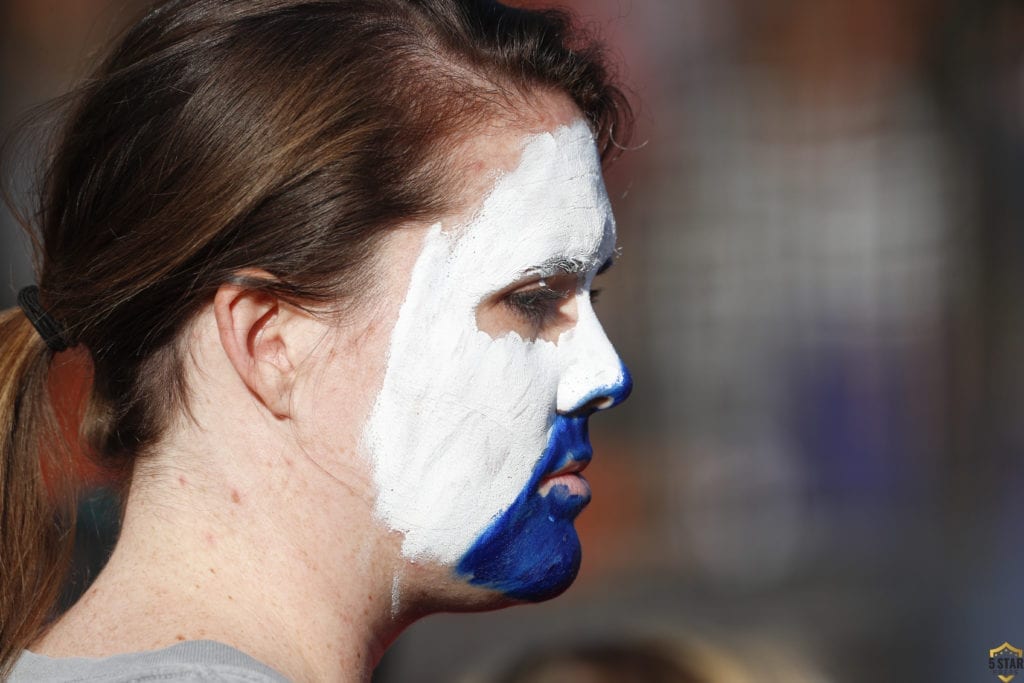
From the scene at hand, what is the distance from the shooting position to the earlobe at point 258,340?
1.36 metres

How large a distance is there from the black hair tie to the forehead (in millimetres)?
606

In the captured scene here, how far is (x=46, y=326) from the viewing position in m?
1.54

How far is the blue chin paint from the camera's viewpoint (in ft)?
4.80

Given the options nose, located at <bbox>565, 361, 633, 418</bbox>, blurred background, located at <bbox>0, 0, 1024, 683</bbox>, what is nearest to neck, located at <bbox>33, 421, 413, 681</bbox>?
nose, located at <bbox>565, 361, 633, 418</bbox>

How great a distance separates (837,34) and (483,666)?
353cm

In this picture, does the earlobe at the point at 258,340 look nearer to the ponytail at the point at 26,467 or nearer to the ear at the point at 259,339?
the ear at the point at 259,339

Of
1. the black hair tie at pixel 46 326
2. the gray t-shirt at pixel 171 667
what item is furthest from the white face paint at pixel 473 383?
the black hair tie at pixel 46 326

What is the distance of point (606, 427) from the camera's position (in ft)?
17.5

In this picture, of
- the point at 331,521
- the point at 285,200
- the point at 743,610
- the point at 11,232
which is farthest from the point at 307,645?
the point at 11,232

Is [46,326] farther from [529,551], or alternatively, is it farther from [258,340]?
[529,551]

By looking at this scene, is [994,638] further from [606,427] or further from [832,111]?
[832,111]

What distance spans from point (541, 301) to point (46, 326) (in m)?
0.74

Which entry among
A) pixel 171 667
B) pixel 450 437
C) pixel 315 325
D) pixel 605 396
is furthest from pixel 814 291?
pixel 171 667

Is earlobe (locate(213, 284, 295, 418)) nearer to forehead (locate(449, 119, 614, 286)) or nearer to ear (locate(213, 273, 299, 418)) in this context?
ear (locate(213, 273, 299, 418))
